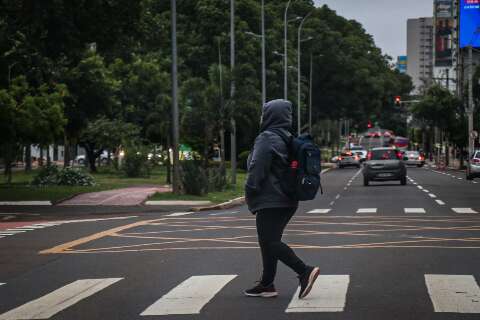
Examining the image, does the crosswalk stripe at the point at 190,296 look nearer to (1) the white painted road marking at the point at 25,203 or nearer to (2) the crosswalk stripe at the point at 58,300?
(2) the crosswalk stripe at the point at 58,300

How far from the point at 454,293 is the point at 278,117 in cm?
241

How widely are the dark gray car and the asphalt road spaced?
2108 cm

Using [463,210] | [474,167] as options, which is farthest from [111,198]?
[474,167]

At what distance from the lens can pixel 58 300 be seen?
10672mm

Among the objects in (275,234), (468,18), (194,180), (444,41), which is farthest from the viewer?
(444,41)

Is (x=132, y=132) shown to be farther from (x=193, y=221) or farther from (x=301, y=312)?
(x=301, y=312)

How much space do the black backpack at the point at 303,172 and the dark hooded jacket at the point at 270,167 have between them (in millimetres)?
74

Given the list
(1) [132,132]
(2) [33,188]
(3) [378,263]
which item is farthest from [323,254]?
(1) [132,132]

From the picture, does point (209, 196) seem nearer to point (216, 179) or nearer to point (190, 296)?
point (216, 179)

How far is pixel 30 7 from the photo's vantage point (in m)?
29.3

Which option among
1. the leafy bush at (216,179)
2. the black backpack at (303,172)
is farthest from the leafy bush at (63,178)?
the black backpack at (303,172)

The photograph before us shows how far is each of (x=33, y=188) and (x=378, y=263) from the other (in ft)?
86.8

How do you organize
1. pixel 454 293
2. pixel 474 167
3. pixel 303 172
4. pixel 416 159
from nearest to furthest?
pixel 303 172 < pixel 454 293 < pixel 474 167 < pixel 416 159

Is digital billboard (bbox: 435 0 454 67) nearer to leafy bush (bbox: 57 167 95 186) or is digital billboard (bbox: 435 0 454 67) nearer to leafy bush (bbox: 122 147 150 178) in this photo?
leafy bush (bbox: 122 147 150 178)
